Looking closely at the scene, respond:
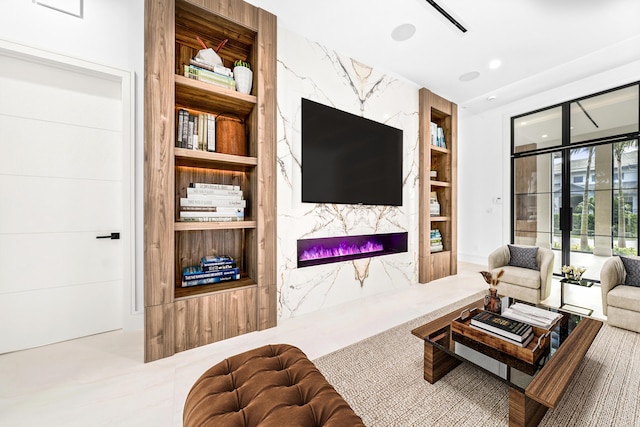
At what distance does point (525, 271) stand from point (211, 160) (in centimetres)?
379

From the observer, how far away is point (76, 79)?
218 centimetres

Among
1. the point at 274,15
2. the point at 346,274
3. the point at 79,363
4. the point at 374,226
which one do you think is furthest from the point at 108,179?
the point at 374,226

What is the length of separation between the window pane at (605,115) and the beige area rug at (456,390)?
3.34 m

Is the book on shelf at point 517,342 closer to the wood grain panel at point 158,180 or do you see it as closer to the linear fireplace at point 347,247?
the linear fireplace at point 347,247

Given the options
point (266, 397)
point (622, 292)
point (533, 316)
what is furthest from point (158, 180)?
point (622, 292)

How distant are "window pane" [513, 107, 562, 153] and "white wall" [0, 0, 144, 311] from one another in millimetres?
5862

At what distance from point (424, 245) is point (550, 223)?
2439mm

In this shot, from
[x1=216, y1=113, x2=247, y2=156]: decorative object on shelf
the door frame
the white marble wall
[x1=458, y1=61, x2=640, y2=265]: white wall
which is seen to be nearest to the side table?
the white marble wall

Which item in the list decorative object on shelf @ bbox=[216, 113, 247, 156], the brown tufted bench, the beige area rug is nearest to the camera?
the brown tufted bench

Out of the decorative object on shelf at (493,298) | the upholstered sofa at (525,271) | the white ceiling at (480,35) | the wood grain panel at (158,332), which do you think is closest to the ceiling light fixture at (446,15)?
the white ceiling at (480,35)

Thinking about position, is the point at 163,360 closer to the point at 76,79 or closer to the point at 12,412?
the point at 12,412

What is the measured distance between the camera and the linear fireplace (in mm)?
2975

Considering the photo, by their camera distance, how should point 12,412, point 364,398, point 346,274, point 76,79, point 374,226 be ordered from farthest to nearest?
point 374,226, point 346,274, point 76,79, point 364,398, point 12,412

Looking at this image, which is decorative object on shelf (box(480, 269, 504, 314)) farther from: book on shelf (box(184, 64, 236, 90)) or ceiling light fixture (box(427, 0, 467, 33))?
book on shelf (box(184, 64, 236, 90))
